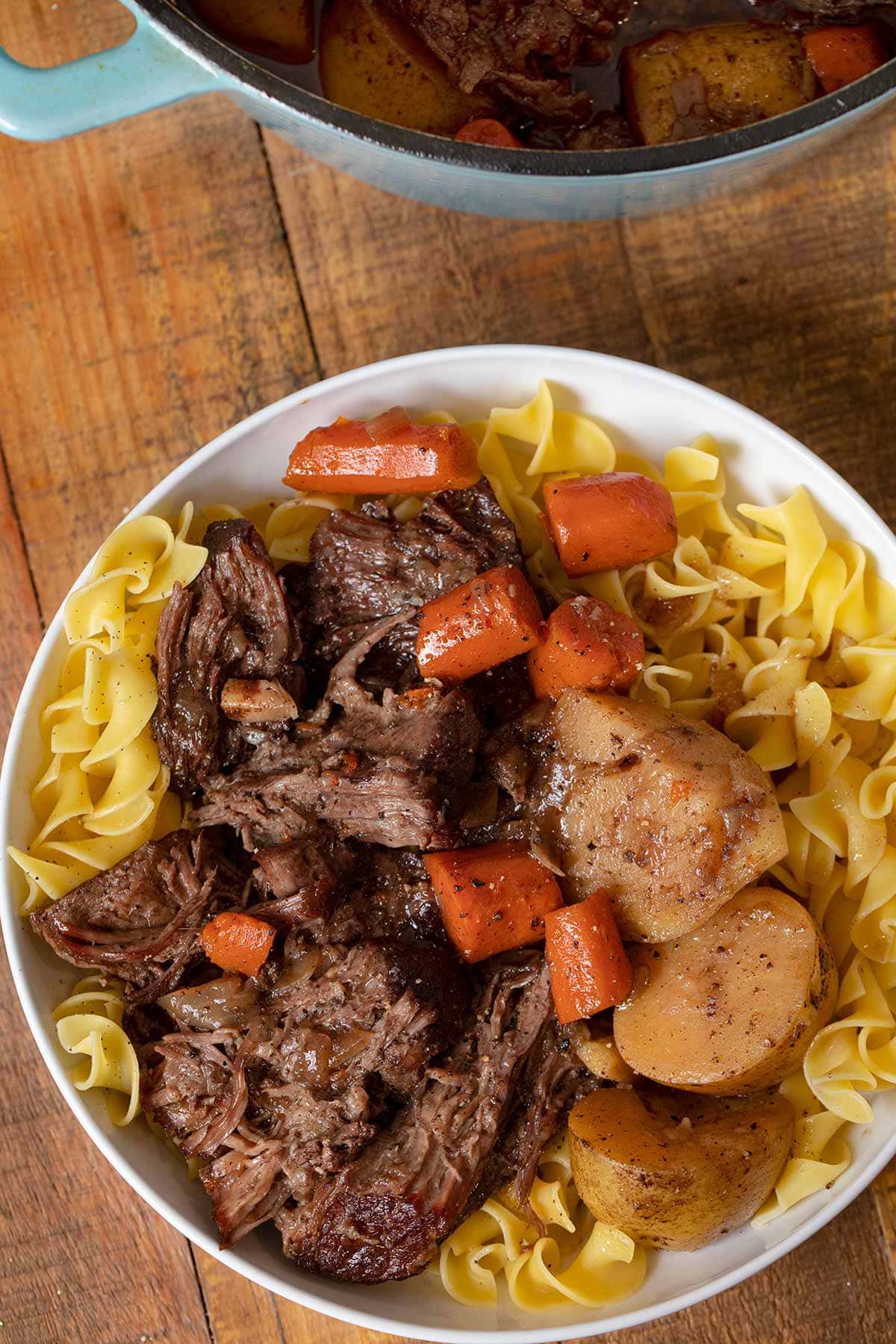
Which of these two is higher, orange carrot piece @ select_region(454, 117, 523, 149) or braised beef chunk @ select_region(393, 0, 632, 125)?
braised beef chunk @ select_region(393, 0, 632, 125)

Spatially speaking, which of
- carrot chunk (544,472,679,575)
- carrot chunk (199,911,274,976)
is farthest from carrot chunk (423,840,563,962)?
carrot chunk (544,472,679,575)

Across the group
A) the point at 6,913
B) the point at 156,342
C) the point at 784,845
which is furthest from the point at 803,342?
the point at 6,913

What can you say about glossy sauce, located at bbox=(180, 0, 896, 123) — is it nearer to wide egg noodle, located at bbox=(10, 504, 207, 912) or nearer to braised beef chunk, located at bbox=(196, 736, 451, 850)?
wide egg noodle, located at bbox=(10, 504, 207, 912)

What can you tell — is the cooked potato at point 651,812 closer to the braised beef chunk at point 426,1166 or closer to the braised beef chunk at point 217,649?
the braised beef chunk at point 426,1166

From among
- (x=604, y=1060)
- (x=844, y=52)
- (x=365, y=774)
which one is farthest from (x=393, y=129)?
(x=604, y=1060)

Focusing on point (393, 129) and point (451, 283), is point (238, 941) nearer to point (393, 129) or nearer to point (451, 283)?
point (393, 129)

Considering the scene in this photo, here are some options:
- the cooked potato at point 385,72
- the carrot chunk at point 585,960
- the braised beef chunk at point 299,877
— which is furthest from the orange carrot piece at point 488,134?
the carrot chunk at point 585,960
